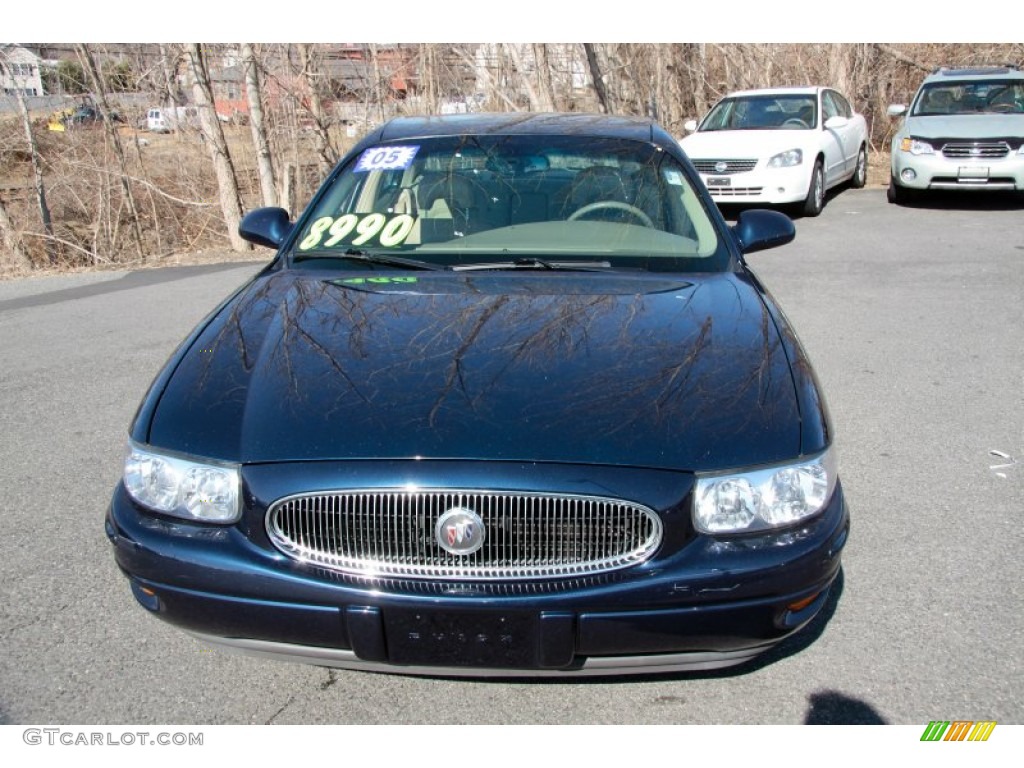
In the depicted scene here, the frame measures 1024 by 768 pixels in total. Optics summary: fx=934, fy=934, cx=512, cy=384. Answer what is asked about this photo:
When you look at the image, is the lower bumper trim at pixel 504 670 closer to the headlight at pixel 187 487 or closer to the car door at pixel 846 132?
the headlight at pixel 187 487

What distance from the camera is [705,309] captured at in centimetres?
312

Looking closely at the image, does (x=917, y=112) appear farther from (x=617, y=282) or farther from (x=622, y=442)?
(x=622, y=442)

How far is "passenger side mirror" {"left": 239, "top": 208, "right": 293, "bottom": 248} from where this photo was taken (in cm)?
401

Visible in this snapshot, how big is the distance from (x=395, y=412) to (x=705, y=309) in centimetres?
122

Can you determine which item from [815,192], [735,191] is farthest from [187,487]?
[815,192]

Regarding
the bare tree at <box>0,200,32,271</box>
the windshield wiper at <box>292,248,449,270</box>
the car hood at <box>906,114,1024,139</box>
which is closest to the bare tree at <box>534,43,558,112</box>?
the car hood at <box>906,114,1024,139</box>

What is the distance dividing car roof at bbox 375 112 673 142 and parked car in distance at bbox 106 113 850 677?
1525 millimetres

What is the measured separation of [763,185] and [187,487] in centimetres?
984

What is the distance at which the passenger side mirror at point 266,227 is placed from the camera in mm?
4012

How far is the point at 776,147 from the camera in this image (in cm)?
1116

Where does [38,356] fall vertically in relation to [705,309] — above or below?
below

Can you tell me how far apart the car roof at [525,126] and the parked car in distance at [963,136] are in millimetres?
8508

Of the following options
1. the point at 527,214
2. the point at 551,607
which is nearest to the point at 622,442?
the point at 551,607
